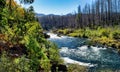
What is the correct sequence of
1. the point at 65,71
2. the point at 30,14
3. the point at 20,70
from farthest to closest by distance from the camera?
the point at 30,14 → the point at 65,71 → the point at 20,70

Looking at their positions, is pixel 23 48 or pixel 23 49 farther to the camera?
pixel 23 48

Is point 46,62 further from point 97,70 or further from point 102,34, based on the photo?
point 102,34

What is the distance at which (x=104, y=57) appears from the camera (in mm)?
37781

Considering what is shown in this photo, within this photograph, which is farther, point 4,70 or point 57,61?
point 57,61

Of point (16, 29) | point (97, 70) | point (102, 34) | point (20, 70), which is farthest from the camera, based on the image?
point (102, 34)

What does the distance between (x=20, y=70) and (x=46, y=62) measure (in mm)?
5544

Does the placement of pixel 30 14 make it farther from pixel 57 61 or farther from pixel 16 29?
pixel 57 61

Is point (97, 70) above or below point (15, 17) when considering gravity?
below

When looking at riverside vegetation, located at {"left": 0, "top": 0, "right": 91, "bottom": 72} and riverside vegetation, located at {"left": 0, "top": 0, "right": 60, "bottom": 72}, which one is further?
riverside vegetation, located at {"left": 0, "top": 0, "right": 60, "bottom": 72}

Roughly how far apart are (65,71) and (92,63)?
25.5 feet

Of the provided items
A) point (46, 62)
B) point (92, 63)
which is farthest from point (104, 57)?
point (46, 62)

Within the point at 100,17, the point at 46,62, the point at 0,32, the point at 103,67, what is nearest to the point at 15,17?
the point at 0,32

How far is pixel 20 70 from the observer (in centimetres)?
1451

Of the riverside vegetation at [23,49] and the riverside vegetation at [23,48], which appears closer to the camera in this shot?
the riverside vegetation at [23,49]
